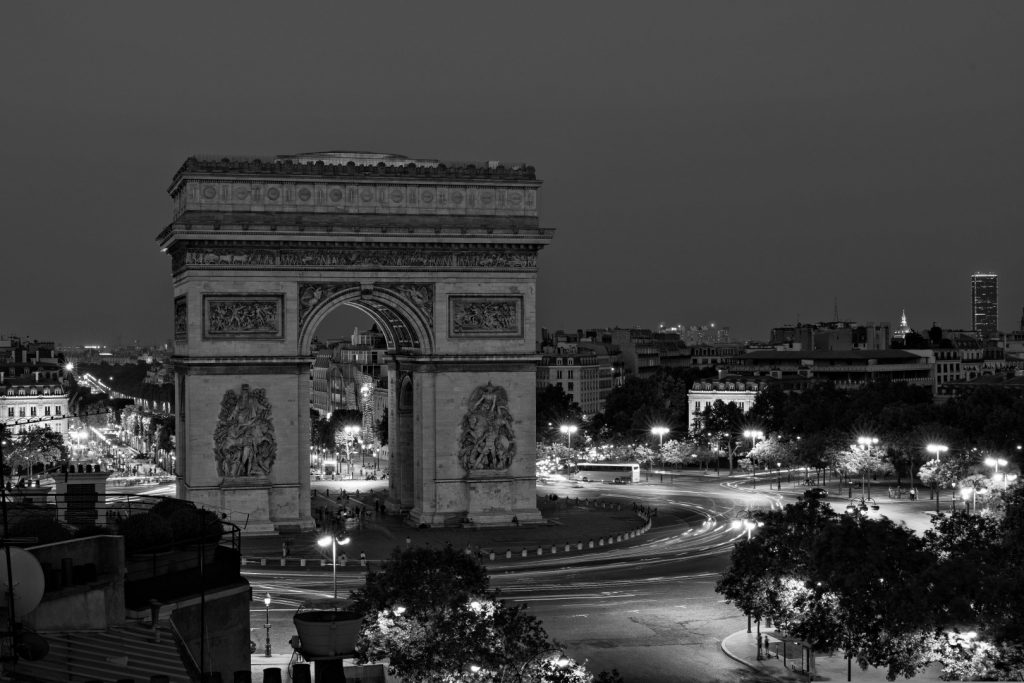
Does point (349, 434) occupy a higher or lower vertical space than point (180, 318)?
lower

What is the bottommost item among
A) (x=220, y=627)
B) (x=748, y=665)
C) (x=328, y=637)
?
(x=748, y=665)

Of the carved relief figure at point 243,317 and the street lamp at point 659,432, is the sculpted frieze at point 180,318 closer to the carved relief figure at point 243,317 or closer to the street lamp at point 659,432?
the carved relief figure at point 243,317

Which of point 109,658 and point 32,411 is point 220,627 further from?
point 32,411

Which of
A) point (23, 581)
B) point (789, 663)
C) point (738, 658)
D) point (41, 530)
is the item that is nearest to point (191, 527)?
point (41, 530)

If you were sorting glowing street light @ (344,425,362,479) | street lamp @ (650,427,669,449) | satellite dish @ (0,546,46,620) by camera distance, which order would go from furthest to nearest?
1. glowing street light @ (344,425,362,479)
2. street lamp @ (650,427,669,449)
3. satellite dish @ (0,546,46,620)

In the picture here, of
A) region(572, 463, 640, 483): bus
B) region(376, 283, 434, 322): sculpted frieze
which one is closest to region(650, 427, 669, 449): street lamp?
region(572, 463, 640, 483): bus

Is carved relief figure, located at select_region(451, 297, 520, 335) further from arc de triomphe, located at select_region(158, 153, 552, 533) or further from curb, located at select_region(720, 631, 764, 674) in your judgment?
curb, located at select_region(720, 631, 764, 674)
